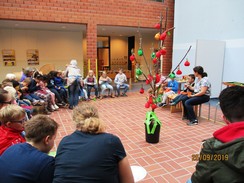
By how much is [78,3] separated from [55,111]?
3875 mm

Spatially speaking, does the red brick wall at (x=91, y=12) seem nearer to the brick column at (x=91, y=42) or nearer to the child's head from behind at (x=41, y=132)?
the brick column at (x=91, y=42)

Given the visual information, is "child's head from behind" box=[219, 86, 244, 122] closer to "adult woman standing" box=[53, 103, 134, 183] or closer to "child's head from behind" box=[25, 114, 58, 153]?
"adult woman standing" box=[53, 103, 134, 183]

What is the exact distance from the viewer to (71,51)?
1007 centimetres

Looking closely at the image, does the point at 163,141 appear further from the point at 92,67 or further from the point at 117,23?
the point at 117,23

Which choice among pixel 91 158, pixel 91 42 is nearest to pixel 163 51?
pixel 91 158

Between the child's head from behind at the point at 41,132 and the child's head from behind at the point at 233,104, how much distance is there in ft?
3.76

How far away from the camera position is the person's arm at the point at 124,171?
4.51 feet

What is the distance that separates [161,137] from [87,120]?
2.51 m

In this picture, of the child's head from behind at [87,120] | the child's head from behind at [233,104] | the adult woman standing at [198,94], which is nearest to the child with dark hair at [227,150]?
the child's head from behind at [233,104]

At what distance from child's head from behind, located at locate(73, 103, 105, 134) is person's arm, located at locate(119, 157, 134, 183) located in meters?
0.25

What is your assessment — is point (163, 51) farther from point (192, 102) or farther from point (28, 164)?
point (28, 164)

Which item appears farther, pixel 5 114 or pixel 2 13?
pixel 2 13

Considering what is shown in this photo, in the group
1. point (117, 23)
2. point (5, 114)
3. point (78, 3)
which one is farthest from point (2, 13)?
point (5, 114)

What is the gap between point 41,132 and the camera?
1439 millimetres
